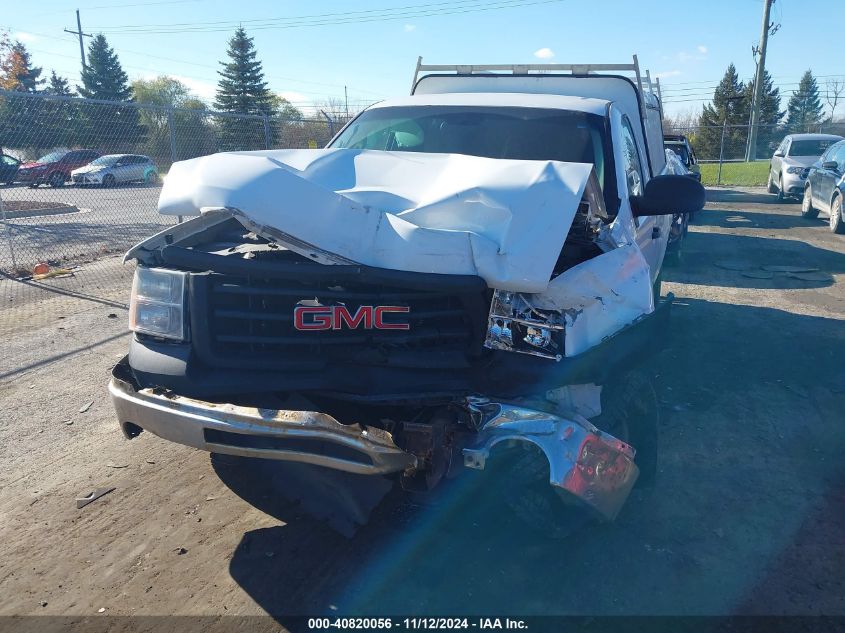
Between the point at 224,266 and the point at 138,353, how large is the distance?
25.3 inches

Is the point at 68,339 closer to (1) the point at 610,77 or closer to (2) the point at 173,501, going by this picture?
(2) the point at 173,501

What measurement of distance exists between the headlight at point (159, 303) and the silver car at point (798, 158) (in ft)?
60.9

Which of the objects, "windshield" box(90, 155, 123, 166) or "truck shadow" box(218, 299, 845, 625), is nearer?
"truck shadow" box(218, 299, 845, 625)

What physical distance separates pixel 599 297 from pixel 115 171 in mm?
17520

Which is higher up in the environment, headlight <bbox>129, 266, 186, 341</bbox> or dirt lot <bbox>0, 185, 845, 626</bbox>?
headlight <bbox>129, 266, 186, 341</bbox>

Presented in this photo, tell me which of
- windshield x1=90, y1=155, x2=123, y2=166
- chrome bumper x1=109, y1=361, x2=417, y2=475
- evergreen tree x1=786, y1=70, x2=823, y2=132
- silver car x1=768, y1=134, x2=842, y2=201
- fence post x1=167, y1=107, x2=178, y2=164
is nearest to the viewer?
chrome bumper x1=109, y1=361, x2=417, y2=475

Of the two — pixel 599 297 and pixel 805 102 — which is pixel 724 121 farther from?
pixel 599 297

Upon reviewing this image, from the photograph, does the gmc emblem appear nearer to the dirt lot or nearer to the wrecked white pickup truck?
the wrecked white pickup truck

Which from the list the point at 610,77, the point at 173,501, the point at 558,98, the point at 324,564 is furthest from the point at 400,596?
the point at 610,77

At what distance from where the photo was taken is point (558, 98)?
4738 mm

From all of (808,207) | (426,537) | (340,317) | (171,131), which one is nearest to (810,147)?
(808,207)

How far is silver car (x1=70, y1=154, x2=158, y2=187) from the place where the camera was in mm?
14773

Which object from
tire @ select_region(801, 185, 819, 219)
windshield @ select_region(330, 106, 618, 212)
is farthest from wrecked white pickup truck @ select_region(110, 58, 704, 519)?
tire @ select_region(801, 185, 819, 219)

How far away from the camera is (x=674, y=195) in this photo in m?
3.77
